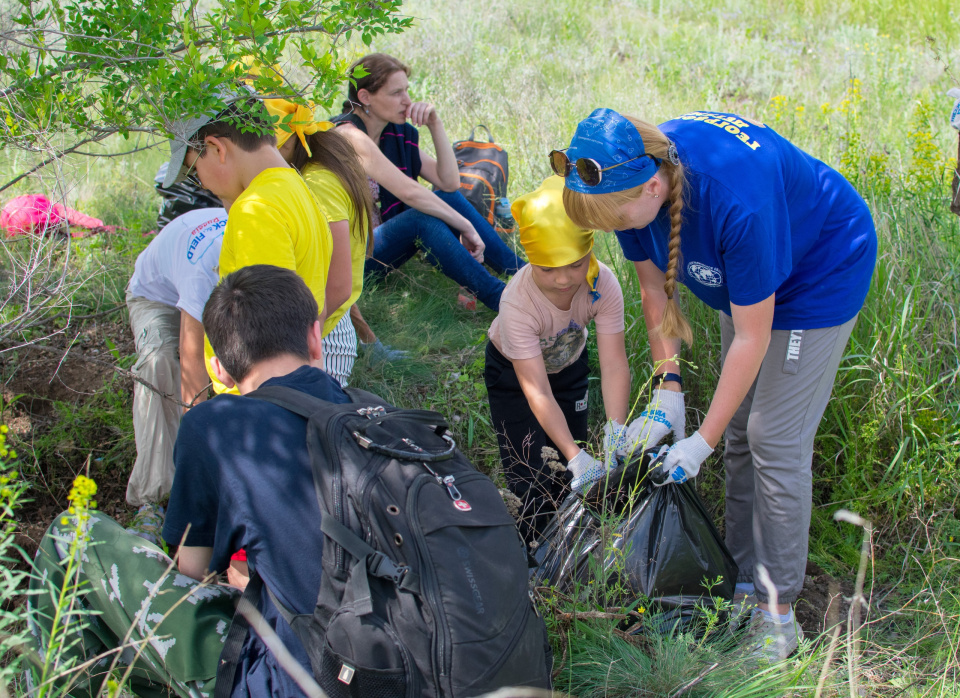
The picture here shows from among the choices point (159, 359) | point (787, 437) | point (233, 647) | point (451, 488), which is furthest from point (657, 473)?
point (159, 359)

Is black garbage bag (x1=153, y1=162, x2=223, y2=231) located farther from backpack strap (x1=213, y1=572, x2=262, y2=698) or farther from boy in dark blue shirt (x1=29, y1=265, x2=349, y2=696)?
backpack strap (x1=213, y1=572, x2=262, y2=698)

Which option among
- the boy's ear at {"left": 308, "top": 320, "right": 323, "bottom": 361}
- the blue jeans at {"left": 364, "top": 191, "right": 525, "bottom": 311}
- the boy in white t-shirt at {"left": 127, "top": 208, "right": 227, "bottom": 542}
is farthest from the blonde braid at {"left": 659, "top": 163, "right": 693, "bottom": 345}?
the blue jeans at {"left": 364, "top": 191, "right": 525, "bottom": 311}

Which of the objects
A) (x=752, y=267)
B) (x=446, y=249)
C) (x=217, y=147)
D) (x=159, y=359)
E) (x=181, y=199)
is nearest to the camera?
(x=752, y=267)

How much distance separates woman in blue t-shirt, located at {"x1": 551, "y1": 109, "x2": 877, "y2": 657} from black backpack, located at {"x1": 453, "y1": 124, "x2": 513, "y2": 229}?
248 centimetres

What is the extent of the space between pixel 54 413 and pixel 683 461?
290cm

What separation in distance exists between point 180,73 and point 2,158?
2.79 meters

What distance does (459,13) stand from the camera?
26.6 feet

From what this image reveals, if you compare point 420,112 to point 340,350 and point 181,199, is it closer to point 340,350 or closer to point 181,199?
point 181,199

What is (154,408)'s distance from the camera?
2693 millimetres

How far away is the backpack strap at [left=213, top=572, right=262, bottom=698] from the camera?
4.95 ft

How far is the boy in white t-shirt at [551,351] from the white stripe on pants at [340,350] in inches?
21.5

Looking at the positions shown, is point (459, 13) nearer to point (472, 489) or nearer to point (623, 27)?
point (623, 27)

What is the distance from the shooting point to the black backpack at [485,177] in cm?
465


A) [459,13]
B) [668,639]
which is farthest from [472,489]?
[459,13]
